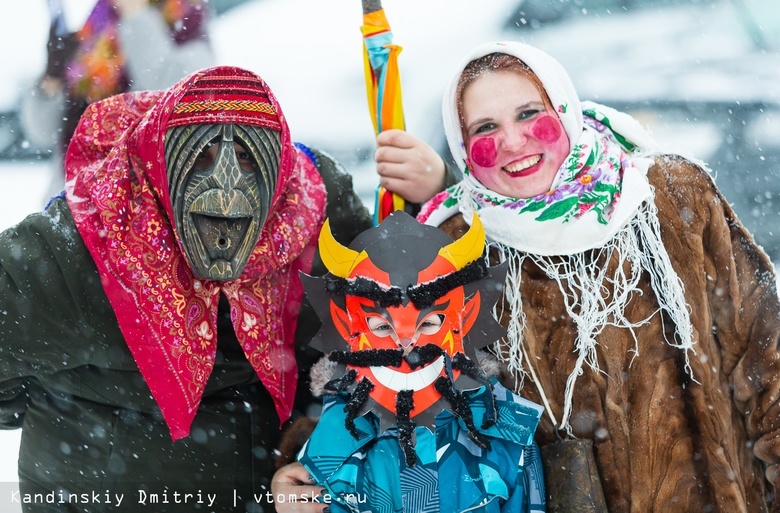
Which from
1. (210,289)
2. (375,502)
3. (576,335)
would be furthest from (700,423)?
(210,289)

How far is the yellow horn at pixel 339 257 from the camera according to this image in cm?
228

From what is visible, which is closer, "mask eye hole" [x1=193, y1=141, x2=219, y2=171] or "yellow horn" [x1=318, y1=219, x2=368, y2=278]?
"yellow horn" [x1=318, y1=219, x2=368, y2=278]

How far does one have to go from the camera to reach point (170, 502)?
2.64m

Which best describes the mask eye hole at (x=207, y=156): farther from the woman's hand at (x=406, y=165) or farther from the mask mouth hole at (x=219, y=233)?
the woman's hand at (x=406, y=165)

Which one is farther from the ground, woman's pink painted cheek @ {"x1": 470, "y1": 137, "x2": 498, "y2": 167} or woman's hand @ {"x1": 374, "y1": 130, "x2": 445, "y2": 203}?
woman's pink painted cheek @ {"x1": 470, "y1": 137, "x2": 498, "y2": 167}

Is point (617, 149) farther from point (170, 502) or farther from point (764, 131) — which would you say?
point (764, 131)

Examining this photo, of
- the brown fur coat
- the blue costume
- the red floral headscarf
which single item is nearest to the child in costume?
the blue costume

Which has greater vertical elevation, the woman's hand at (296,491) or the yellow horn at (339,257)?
the yellow horn at (339,257)

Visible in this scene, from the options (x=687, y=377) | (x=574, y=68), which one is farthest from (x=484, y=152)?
(x=574, y=68)

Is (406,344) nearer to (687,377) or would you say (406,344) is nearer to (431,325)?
(431,325)

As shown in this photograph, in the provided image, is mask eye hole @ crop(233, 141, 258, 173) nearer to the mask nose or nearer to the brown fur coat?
the mask nose

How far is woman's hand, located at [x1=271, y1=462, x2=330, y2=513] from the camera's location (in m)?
2.32

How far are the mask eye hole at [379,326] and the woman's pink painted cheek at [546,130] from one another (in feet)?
2.30

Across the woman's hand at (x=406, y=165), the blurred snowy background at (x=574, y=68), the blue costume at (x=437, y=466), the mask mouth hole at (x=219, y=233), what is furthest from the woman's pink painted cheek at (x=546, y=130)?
the blurred snowy background at (x=574, y=68)
